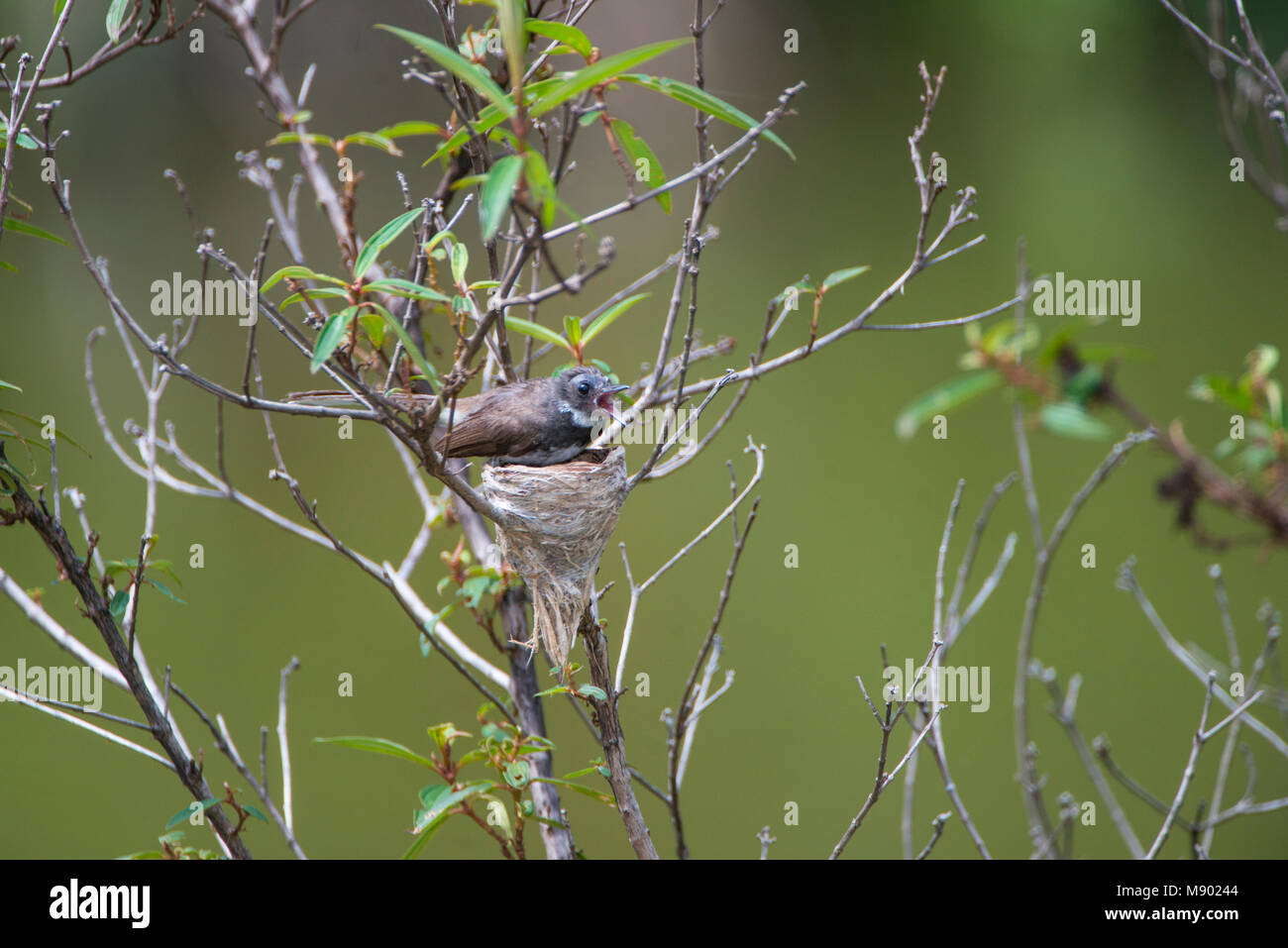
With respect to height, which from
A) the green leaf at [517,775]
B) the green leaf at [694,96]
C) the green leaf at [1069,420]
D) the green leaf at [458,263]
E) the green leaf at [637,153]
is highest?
the green leaf at [637,153]

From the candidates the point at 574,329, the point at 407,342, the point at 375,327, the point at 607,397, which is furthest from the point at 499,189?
the point at 607,397

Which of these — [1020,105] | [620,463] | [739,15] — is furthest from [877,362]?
[620,463]

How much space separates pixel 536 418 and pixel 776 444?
294cm

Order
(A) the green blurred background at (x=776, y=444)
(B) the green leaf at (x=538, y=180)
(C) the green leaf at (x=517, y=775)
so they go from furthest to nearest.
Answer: (A) the green blurred background at (x=776, y=444), (C) the green leaf at (x=517, y=775), (B) the green leaf at (x=538, y=180)

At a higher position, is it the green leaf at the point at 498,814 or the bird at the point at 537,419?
the bird at the point at 537,419

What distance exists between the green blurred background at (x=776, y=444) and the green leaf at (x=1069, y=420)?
4.83 metres

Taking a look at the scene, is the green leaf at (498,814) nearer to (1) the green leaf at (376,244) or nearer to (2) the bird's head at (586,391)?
(2) the bird's head at (586,391)

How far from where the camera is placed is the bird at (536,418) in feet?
12.0

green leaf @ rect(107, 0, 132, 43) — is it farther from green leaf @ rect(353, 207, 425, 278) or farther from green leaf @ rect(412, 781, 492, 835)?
green leaf @ rect(412, 781, 492, 835)

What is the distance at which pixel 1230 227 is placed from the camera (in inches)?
262

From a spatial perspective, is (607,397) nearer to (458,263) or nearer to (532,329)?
(532,329)

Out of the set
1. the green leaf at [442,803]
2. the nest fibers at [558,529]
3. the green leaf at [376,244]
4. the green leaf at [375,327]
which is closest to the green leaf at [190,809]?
the green leaf at [442,803]

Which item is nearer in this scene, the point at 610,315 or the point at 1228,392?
the point at 1228,392

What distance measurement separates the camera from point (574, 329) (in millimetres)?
3049
